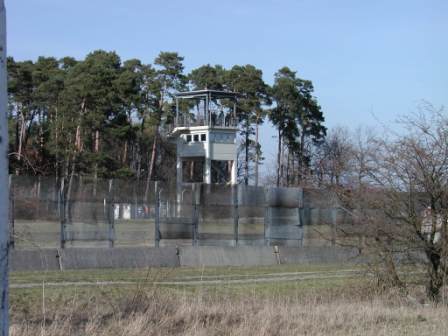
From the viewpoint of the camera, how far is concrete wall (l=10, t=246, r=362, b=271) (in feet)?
74.8

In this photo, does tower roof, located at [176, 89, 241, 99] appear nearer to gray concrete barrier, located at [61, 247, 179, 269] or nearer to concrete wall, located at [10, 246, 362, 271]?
concrete wall, located at [10, 246, 362, 271]

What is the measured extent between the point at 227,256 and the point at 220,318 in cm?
1651

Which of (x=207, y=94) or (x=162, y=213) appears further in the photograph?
(x=207, y=94)

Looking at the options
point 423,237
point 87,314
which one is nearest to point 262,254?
point 423,237

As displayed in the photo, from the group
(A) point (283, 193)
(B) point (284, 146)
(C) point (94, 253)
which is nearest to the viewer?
(C) point (94, 253)

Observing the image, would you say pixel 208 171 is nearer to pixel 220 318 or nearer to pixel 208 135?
pixel 208 135

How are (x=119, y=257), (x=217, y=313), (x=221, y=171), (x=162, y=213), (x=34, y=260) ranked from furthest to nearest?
(x=221, y=171), (x=162, y=213), (x=119, y=257), (x=34, y=260), (x=217, y=313)

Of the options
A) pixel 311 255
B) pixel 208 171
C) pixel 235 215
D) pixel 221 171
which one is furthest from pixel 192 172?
pixel 311 255

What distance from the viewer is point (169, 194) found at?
29594 mm

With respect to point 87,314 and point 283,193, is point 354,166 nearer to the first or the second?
point 87,314

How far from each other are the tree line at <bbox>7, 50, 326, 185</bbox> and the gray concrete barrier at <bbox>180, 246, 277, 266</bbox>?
3274 cm

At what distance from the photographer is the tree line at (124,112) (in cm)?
6762

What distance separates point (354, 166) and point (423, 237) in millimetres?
3302

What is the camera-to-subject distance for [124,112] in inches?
2904
